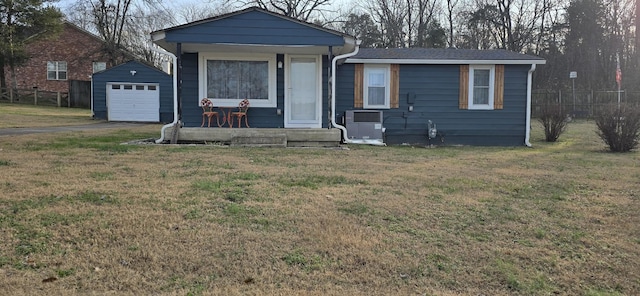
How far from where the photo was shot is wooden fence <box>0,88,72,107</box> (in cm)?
3023

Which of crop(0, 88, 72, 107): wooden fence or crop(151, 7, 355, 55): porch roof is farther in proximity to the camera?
crop(0, 88, 72, 107): wooden fence

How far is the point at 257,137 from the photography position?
10.8 m

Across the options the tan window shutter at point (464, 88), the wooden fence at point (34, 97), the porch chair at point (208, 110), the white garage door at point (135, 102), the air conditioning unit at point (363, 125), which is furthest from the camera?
the wooden fence at point (34, 97)

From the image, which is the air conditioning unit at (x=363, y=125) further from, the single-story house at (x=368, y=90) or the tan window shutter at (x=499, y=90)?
the tan window shutter at (x=499, y=90)

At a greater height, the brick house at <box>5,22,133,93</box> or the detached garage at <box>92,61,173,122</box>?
the brick house at <box>5,22,133,93</box>

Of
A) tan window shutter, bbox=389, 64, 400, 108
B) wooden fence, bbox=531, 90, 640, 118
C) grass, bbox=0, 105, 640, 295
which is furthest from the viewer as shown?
wooden fence, bbox=531, 90, 640, 118

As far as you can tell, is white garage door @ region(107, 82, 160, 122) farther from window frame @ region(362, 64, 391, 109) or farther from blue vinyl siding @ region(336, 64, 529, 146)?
window frame @ region(362, 64, 391, 109)

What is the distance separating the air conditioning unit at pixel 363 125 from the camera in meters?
12.9

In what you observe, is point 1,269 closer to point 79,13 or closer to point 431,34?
point 431,34

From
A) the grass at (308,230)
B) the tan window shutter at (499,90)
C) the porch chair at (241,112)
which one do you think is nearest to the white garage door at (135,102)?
the porch chair at (241,112)

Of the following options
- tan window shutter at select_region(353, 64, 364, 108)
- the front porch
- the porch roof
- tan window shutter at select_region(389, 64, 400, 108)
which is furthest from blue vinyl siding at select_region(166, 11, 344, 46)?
tan window shutter at select_region(389, 64, 400, 108)

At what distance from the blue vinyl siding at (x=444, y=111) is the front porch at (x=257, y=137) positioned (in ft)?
6.92

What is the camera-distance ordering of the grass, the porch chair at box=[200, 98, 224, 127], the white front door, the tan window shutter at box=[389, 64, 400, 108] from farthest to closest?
the tan window shutter at box=[389, 64, 400, 108] → the white front door → the porch chair at box=[200, 98, 224, 127] → the grass

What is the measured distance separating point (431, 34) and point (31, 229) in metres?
32.2
